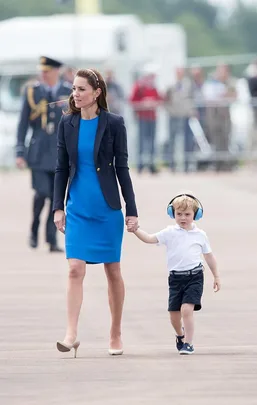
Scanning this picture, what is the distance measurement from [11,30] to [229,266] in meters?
24.8

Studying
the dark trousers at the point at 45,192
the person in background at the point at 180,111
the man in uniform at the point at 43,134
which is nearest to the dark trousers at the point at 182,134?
the person in background at the point at 180,111

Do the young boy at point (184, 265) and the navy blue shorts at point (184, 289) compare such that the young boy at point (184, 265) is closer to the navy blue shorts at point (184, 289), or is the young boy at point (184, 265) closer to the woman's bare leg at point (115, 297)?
the navy blue shorts at point (184, 289)

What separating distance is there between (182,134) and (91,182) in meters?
21.4

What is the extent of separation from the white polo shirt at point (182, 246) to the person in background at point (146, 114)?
833 inches

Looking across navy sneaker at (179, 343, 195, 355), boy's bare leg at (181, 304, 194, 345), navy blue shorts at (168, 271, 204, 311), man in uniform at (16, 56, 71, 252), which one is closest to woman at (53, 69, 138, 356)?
navy blue shorts at (168, 271, 204, 311)

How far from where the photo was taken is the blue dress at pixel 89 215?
9.12m

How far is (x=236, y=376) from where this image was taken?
831 centimetres

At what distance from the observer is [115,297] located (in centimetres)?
931

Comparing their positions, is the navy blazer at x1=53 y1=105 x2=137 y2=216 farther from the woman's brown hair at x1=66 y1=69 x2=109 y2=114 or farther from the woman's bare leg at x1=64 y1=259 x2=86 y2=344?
the woman's bare leg at x1=64 y1=259 x2=86 y2=344

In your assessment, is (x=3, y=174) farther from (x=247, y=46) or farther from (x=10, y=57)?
(x=247, y=46)

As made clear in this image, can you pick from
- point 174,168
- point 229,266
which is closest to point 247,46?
point 174,168

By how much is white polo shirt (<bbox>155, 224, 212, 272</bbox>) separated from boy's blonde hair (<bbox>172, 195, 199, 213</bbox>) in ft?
0.57

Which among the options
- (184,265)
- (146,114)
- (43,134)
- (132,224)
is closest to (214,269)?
(184,265)

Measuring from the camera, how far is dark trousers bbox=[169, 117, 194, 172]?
30.1m
